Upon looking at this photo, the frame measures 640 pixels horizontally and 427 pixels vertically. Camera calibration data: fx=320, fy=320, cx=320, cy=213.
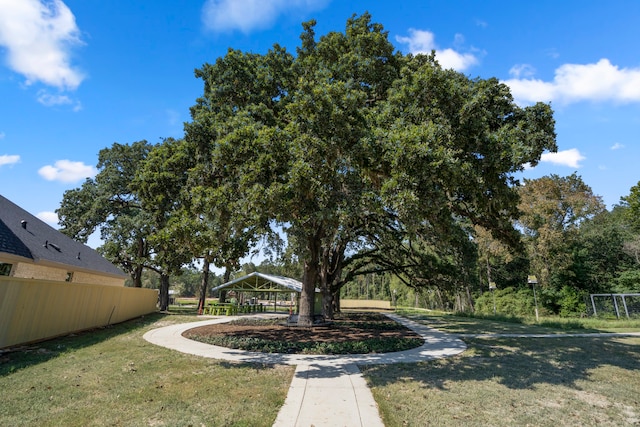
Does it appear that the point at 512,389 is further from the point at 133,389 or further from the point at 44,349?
the point at 44,349

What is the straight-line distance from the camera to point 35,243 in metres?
15.0

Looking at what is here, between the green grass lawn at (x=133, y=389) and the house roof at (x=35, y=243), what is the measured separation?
19.6ft

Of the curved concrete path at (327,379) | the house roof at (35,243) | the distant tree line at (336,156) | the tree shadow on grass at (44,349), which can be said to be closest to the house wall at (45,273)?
the house roof at (35,243)

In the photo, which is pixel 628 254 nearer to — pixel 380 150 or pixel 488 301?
pixel 488 301

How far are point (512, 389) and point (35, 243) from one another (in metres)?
19.3

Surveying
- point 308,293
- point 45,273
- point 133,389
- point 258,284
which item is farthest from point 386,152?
point 258,284

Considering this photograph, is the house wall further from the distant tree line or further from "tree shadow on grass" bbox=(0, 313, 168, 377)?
the distant tree line

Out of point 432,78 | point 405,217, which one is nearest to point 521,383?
point 405,217

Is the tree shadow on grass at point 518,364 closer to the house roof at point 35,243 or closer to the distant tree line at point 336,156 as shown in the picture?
the distant tree line at point 336,156

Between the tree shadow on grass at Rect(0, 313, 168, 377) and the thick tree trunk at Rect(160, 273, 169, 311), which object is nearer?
the tree shadow on grass at Rect(0, 313, 168, 377)

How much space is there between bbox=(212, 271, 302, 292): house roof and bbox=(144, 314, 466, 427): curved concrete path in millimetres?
14737

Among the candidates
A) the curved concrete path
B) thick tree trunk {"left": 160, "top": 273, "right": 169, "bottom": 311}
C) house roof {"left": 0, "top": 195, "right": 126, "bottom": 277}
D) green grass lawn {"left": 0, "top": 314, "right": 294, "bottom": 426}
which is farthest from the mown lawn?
thick tree trunk {"left": 160, "top": 273, "right": 169, "bottom": 311}

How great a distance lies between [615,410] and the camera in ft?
17.6

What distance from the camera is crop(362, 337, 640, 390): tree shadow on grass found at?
6883 mm
